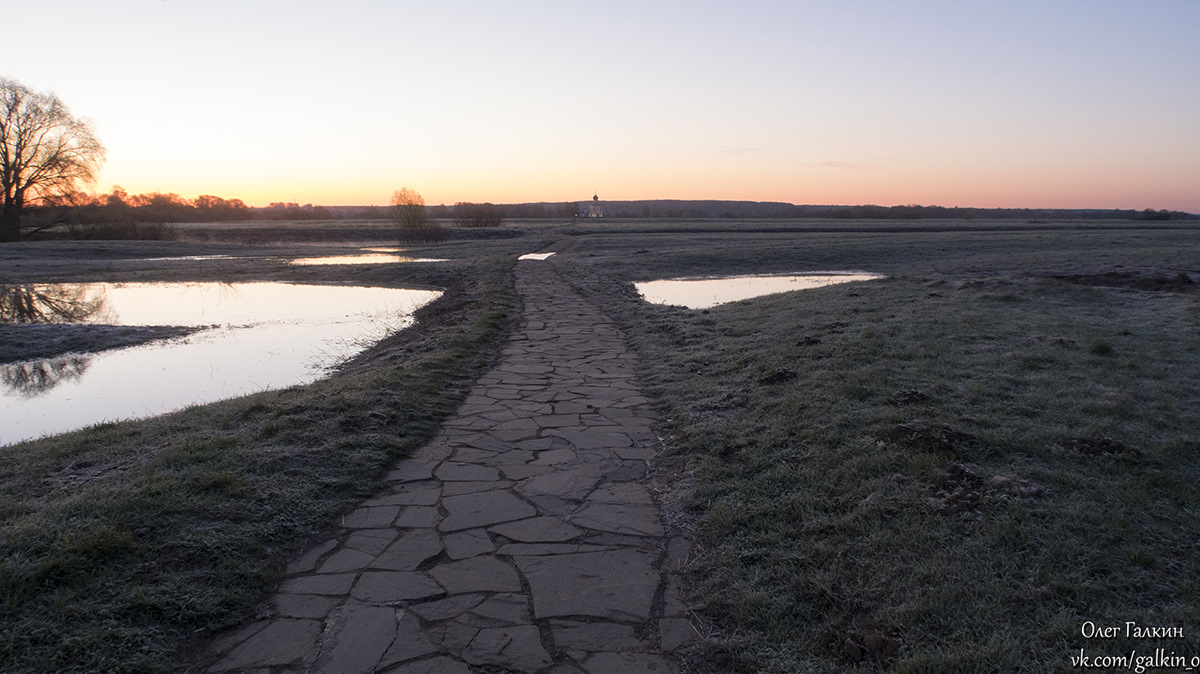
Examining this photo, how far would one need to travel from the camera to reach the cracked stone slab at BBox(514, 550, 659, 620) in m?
2.85

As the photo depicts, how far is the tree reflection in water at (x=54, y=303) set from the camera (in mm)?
13492

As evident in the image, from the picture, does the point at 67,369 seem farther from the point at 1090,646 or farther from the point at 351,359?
the point at 1090,646

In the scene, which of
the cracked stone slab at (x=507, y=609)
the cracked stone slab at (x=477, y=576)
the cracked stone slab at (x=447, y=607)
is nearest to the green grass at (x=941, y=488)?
the cracked stone slab at (x=507, y=609)

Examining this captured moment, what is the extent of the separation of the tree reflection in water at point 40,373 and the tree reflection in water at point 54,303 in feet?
13.1

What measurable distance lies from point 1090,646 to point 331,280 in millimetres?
21767

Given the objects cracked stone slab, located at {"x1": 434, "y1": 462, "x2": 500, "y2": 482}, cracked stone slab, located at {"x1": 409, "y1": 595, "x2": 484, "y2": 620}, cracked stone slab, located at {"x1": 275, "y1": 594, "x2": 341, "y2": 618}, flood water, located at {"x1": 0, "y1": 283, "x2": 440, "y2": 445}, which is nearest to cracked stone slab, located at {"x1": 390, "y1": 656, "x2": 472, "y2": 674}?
cracked stone slab, located at {"x1": 409, "y1": 595, "x2": 484, "y2": 620}

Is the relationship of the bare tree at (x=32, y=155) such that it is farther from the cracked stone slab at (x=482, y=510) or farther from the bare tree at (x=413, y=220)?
the cracked stone slab at (x=482, y=510)

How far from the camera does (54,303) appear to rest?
1570 centimetres

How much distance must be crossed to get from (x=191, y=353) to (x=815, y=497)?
413 inches

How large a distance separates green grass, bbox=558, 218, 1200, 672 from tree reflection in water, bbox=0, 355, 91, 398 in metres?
8.13

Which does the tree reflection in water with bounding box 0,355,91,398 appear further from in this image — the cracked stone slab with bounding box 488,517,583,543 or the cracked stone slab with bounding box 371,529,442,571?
the cracked stone slab with bounding box 488,517,583,543

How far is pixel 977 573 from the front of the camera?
2.74 m

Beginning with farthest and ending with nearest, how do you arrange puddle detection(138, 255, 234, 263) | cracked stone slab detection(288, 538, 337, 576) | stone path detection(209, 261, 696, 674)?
puddle detection(138, 255, 234, 263) < cracked stone slab detection(288, 538, 337, 576) < stone path detection(209, 261, 696, 674)

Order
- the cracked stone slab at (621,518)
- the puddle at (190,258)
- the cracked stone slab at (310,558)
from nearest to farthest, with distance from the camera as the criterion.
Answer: the cracked stone slab at (310,558)
the cracked stone slab at (621,518)
the puddle at (190,258)
